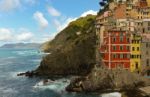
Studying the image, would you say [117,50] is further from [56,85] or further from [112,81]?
[56,85]

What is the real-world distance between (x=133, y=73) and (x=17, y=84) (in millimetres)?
44530

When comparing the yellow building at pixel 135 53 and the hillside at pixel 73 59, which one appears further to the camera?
the hillside at pixel 73 59

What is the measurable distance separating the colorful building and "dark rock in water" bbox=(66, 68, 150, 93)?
448 centimetres

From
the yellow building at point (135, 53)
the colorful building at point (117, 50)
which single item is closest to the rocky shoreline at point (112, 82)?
the colorful building at point (117, 50)

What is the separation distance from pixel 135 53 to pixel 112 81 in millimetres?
12901

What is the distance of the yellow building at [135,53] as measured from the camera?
11162cm

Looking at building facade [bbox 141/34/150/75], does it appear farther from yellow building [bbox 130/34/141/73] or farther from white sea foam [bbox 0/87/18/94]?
white sea foam [bbox 0/87/18/94]

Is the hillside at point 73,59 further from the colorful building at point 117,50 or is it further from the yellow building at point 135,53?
the yellow building at point 135,53

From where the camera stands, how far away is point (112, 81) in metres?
105

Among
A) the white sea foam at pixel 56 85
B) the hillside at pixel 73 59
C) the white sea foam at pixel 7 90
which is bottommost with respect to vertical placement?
the white sea foam at pixel 7 90

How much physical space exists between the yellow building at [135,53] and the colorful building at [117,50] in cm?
131

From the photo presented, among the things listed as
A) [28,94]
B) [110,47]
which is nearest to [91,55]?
[110,47]

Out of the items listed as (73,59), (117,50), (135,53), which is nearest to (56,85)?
(117,50)

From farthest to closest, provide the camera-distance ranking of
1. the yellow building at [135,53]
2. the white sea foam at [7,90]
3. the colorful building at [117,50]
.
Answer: the white sea foam at [7,90], the yellow building at [135,53], the colorful building at [117,50]
